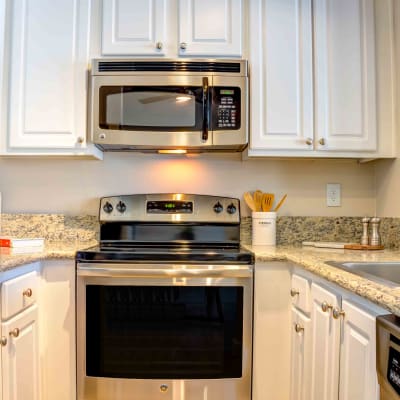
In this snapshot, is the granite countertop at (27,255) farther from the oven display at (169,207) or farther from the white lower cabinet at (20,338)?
the oven display at (169,207)

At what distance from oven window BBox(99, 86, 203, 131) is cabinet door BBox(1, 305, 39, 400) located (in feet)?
3.08

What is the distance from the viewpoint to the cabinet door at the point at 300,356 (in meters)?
1.35

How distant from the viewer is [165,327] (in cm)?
153

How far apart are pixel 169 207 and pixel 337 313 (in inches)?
42.9

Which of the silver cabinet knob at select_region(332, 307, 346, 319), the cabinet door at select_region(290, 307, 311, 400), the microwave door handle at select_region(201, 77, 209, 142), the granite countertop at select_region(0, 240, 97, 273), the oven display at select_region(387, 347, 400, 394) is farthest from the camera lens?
the microwave door handle at select_region(201, 77, 209, 142)

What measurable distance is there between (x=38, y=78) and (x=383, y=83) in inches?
68.2

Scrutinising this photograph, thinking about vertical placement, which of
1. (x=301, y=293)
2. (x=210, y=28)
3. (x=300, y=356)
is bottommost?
(x=300, y=356)

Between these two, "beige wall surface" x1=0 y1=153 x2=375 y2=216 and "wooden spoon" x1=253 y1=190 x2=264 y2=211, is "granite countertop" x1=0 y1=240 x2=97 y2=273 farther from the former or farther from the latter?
"wooden spoon" x1=253 y1=190 x2=264 y2=211

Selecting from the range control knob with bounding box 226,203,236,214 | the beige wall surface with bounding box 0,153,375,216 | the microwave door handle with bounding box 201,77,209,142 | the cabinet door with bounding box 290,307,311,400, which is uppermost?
the microwave door handle with bounding box 201,77,209,142

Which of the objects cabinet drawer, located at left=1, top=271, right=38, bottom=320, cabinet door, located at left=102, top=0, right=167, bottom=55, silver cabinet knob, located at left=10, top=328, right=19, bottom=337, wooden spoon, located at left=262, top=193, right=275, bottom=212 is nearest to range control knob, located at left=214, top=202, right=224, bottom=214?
wooden spoon, located at left=262, top=193, right=275, bottom=212

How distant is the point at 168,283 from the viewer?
59.8 inches

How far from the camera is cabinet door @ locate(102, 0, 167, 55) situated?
1.78m

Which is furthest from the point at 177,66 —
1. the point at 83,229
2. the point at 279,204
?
the point at 83,229

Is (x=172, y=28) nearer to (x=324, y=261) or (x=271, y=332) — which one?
(x=324, y=261)
